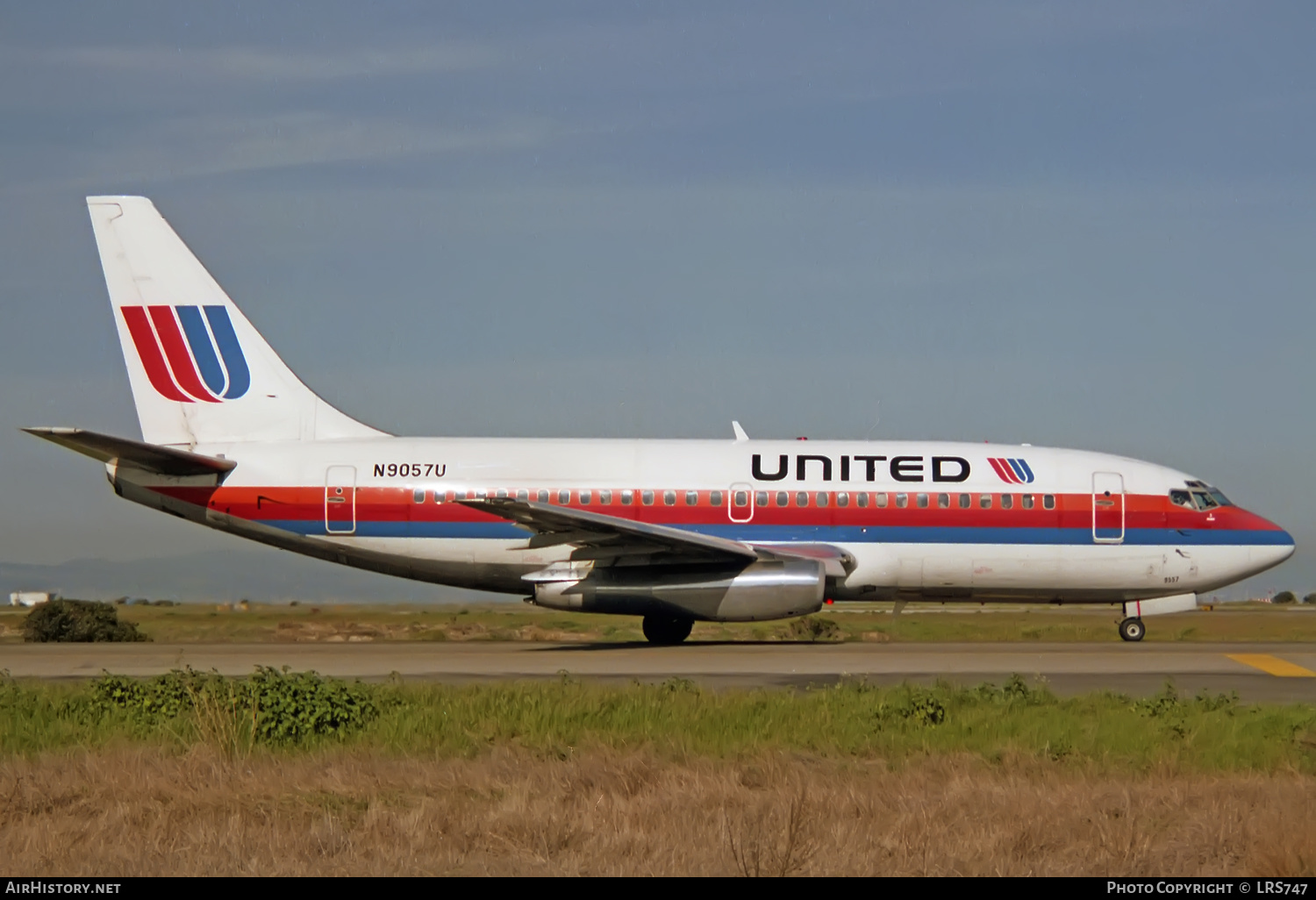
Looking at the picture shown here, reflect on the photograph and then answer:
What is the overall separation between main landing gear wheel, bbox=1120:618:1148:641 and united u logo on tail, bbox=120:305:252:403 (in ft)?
57.0

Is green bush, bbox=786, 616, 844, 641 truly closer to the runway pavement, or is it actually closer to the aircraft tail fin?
the runway pavement

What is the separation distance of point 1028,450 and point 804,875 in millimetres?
20605

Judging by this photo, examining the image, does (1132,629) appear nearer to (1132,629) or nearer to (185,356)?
(1132,629)

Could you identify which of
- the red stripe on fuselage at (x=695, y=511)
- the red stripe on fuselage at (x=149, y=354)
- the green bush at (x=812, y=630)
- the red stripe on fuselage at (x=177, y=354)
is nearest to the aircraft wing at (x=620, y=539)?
the red stripe on fuselage at (x=695, y=511)

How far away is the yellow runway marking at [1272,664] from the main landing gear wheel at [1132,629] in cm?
380

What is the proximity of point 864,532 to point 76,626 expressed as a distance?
18.0 m

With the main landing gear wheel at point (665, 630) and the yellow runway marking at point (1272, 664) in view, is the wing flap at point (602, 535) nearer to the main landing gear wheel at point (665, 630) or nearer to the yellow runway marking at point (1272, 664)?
the main landing gear wheel at point (665, 630)

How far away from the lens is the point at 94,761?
1151 centimetres

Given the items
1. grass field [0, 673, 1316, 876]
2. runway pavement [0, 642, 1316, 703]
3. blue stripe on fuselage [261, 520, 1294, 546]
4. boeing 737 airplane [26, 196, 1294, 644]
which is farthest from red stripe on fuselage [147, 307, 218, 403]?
grass field [0, 673, 1316, 876]

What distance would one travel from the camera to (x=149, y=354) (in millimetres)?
27828

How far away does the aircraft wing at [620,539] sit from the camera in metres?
23.6

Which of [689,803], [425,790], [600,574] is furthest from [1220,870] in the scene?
[600,574]

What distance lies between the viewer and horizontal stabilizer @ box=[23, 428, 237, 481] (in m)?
24.3

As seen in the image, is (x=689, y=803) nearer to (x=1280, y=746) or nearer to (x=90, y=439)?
(x=1280, y=746)
